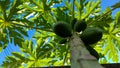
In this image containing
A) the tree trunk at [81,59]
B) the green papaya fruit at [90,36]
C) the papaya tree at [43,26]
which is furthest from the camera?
the papaya tree at [43,26]

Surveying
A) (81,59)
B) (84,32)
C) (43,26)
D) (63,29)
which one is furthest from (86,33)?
(43,26)

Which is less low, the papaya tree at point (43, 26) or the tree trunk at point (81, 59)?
the papaya tree at point (43, 26)

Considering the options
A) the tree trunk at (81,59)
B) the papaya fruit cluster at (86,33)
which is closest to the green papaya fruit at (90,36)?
the papaya fruit cluster at (86,33)

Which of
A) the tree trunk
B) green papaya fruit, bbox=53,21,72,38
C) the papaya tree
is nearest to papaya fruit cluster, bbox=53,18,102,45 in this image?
green papaya fruit, bbox=53,21,72,38

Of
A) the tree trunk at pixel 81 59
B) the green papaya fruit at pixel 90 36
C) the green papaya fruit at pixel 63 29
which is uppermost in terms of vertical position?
the green papaya fruit at pixel 63 29

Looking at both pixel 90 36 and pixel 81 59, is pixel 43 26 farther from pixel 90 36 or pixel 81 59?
pixel 81 59

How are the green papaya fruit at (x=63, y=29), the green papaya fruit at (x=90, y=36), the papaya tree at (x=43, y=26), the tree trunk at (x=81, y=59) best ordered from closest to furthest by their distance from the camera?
the tree trunk at (x=81, y=59)
the green papaya fruit at (x=90, y=36)
the green papaya fruit at (x=63, y=29)
the papaya tree at (x=43, y=26)

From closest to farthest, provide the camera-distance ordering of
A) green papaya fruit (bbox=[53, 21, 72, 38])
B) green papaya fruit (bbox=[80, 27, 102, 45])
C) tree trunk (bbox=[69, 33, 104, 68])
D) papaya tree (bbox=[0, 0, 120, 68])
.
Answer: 1. tree trunk (bbox=[69, 33, 104, 68])
2. green papaya fruit (bbox=[80, 27, 102, 45])
3. green papaya fruit (bbox=[53, 21, 72, 38])
4. papaya tree (bbox=[0, 0, 120, 68])

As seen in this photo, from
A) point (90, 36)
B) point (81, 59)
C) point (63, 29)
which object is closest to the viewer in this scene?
point (81, 59)

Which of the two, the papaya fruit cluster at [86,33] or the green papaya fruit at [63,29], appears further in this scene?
the green papaya fruit at [63,29]

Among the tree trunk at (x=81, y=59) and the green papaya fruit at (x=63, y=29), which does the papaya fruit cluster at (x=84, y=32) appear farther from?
the tree trunk at (x=81, y=59)

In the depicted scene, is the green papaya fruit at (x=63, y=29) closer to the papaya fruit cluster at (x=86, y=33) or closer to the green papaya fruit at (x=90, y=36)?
the papaya fruit cluster at (x=86, y=33)

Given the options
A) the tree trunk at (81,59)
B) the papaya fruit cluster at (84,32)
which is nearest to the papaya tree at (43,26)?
the papaya fruit cluster at (84,32)

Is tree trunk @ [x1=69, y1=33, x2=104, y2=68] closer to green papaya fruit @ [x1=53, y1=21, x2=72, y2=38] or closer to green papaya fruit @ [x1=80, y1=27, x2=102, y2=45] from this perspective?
green papaya fruit @ [x1=80, y1=27, x2=102, y2=45]
